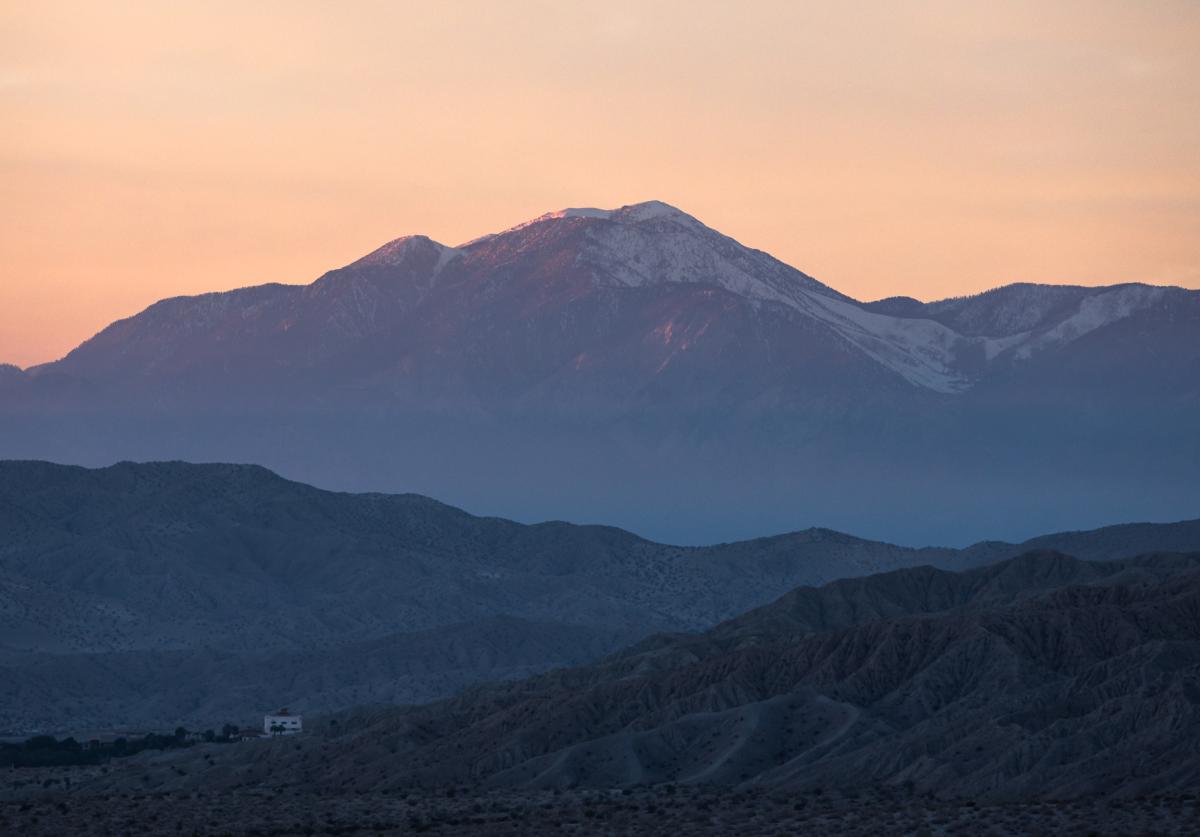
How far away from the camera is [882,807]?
9156cm

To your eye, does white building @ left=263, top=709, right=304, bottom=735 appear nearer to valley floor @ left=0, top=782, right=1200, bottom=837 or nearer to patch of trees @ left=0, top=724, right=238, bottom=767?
patch of trees @ left=0, top=724, right=238, bottom=767

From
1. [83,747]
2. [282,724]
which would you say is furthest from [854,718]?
[83,747]

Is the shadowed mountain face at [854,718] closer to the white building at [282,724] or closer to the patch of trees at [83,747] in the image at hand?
the white building at [282,724]

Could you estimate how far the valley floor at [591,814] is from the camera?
82562mm

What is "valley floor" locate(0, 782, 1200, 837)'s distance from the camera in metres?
82.6

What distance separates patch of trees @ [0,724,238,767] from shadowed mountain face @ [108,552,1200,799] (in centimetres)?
1189

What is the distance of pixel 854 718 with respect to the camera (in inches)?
4742

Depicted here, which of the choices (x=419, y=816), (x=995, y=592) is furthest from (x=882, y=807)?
(x=995, y=592)

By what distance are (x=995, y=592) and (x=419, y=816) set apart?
251 ft

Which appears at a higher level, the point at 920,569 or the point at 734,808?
the point at 920,569

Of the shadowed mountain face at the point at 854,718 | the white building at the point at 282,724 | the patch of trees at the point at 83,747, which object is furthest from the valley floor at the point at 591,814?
the white building at the point at 282,724

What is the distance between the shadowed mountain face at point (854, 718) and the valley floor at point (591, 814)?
22.6 ft

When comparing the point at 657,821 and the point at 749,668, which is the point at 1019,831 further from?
the point at 749,668

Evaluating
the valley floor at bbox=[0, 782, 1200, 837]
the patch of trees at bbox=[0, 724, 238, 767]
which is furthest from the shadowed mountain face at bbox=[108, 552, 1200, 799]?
the patch of trees at bbox=[0, 724, 238, 767]
